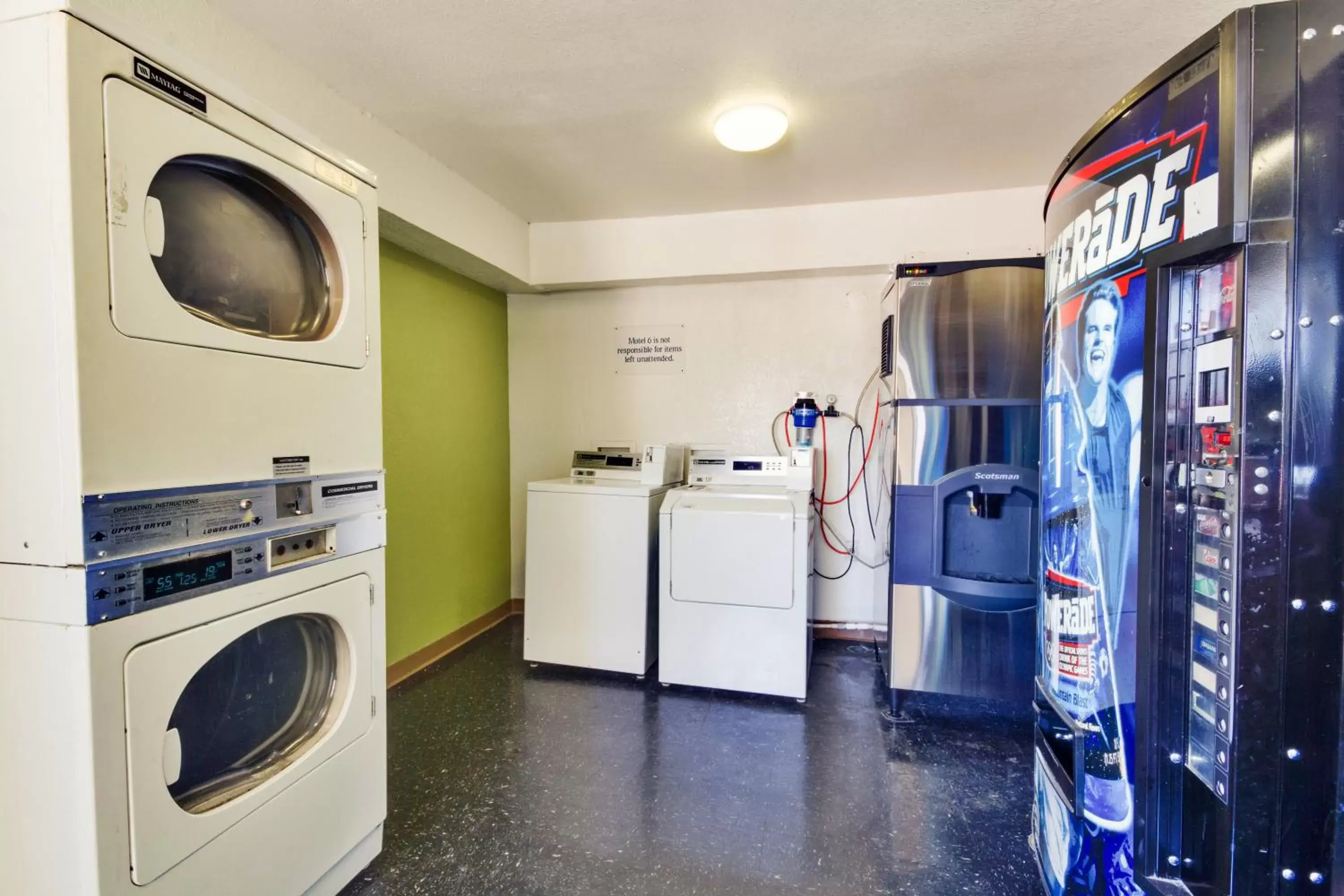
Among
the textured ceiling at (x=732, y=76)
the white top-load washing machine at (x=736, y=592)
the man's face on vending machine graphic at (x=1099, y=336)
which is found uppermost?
the textured ceiling at (x=732, y=76)

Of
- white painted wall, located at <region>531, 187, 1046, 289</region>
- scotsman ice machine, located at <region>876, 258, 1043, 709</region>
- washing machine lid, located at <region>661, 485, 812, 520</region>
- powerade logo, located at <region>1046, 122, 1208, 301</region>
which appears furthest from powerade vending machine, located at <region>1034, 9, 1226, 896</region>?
white painted wall, located at <region>531, 187, 1046, 289</region>

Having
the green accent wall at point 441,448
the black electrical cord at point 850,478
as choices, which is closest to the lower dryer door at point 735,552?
the black electrical cord at point 850,478

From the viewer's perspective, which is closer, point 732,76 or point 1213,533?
point 1213,533

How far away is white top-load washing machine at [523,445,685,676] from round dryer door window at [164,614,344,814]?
133 cm

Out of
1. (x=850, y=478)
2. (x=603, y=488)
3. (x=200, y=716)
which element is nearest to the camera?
(x=200, y=716)

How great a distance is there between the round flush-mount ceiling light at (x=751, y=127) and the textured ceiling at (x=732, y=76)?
0.15 feet

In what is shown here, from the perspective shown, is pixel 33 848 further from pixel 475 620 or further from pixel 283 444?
pixel 475 620

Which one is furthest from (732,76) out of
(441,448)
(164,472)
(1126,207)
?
(441,448)

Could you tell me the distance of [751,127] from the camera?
208 centimetres

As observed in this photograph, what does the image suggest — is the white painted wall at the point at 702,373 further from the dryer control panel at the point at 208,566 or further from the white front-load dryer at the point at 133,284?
the white front-load dryer at the point at 133,284

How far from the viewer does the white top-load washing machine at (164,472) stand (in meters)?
0.88

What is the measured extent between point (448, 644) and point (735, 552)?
1.63 metres

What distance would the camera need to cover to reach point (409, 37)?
167 cm

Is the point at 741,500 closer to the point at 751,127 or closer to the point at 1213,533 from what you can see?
the point at 751,127
